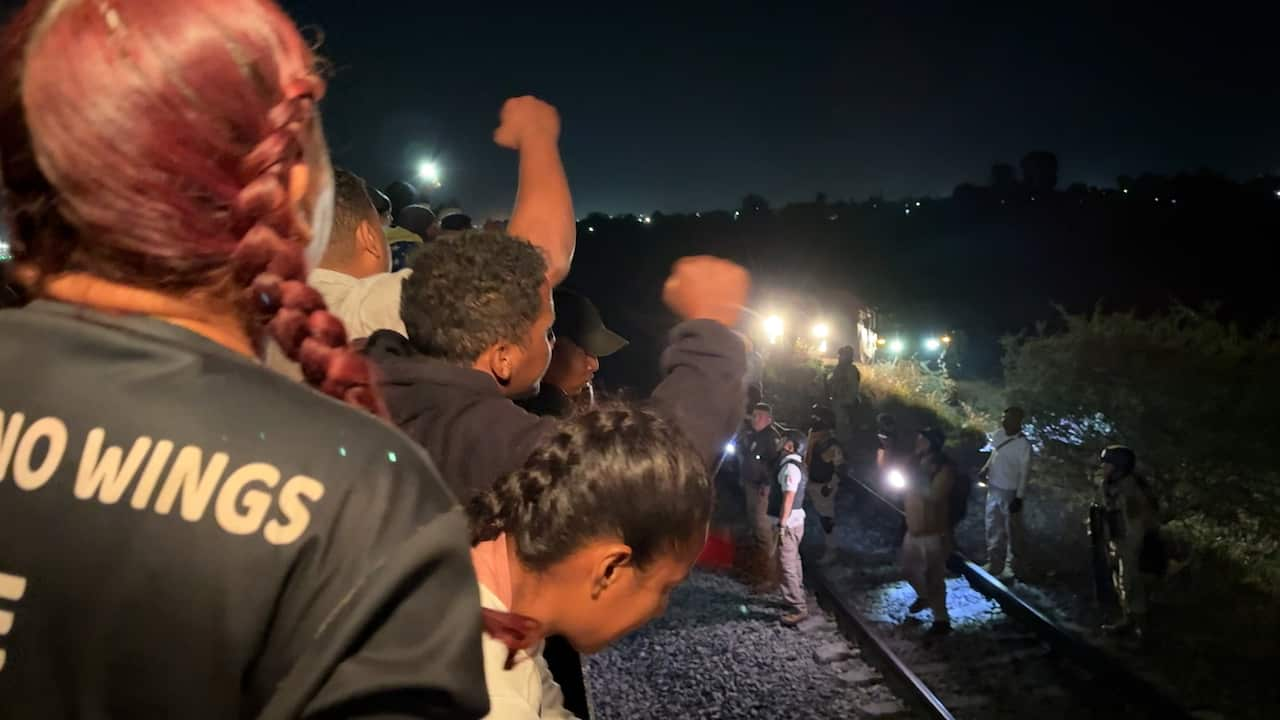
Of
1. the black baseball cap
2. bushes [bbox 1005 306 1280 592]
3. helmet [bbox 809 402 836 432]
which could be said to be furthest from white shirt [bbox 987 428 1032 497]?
the black baseball cap

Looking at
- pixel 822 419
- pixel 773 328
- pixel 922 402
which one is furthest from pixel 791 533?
pixel 773 328

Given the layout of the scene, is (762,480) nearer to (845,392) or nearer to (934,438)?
(934,438)

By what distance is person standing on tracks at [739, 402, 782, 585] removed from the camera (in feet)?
34.6

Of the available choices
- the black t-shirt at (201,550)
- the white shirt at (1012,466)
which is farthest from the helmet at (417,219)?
the white shirt at (1012,466)

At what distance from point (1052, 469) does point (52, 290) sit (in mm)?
A: 13719

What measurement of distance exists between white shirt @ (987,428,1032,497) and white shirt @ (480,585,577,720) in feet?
33.7

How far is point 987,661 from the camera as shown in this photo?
8094 mm

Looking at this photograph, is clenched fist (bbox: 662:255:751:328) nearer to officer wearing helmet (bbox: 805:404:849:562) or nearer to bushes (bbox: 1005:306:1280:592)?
bushes (bbox: 1005:306:1280:592)

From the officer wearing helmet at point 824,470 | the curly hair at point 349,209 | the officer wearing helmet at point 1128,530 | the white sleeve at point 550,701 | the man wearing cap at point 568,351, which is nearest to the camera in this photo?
the white sleeve at point 550,701

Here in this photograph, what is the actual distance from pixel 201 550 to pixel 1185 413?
40.2 feet

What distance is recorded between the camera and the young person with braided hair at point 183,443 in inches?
29.0

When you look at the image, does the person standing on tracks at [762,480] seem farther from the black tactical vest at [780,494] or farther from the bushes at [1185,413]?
the bushes at [1185,413]

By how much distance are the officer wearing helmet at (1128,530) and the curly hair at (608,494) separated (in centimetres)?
808

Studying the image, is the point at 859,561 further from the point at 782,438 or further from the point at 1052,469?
the point at 1052,469
